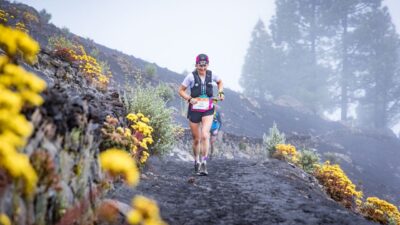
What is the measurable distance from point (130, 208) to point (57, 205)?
101 centimetres

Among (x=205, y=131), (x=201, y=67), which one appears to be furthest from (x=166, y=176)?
(x=201, y=67)

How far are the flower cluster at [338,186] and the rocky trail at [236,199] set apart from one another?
142cm

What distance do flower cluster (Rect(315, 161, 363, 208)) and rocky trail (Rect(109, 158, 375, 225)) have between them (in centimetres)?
142

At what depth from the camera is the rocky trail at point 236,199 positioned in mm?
3379

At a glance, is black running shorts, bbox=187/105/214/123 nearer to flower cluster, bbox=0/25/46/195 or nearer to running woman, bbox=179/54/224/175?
running woman, bbox=179/54/224/175

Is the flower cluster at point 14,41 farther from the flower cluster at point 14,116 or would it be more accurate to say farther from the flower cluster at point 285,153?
the flower cluster at point 285,153

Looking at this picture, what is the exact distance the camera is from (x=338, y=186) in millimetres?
6984

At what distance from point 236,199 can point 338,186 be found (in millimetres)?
3848

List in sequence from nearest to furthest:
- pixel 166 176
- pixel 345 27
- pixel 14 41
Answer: pixel 14 41 → pixel 166 176 → pixel 345 27

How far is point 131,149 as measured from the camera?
430 cm

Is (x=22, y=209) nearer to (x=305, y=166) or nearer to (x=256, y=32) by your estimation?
(x=305, y=166)

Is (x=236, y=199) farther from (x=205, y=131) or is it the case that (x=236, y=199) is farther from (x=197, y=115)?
(x=197, y=115)

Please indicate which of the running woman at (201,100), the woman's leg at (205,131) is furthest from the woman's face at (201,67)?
the woman's leg at (205,131)

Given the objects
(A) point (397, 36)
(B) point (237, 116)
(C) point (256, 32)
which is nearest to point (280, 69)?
(C) point (256, 32)
